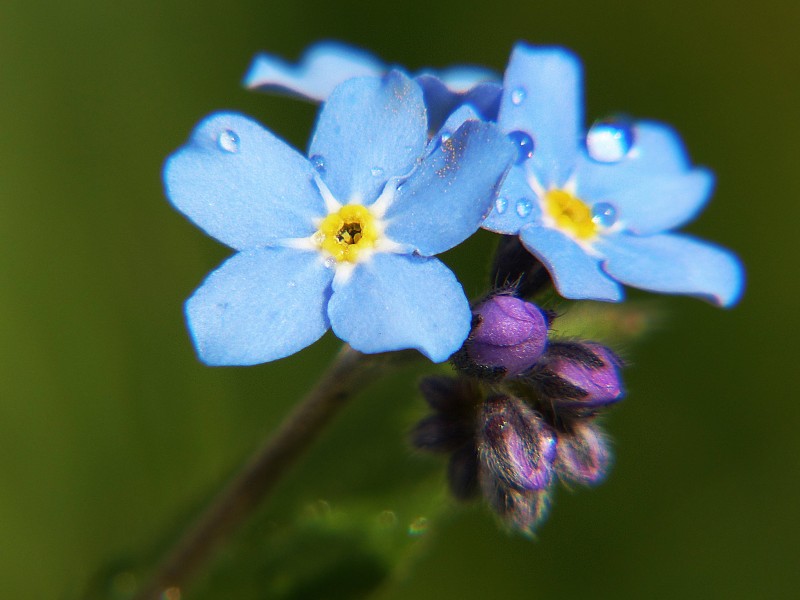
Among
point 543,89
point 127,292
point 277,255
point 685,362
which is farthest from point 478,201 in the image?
point 685,362

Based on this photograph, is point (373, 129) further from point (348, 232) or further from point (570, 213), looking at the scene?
point (570, 213)

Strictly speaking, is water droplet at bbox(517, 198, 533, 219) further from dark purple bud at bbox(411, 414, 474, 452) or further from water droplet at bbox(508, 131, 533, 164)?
dark purple bud at bbox(411, 414, 474, 452)

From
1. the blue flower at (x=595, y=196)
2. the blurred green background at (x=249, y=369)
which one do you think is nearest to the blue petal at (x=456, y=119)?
the blue flower at (x=595, y=196)

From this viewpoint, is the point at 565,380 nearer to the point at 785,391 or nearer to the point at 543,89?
the point at 543,89

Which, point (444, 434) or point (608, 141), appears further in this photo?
point (608, 141)

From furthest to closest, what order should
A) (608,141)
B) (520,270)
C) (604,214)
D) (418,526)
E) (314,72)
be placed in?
(418,526), (314,72), (608,141), (604,214), (520,270)

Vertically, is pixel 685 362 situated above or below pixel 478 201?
below

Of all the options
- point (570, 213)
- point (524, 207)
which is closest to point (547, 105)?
point (570, 213)

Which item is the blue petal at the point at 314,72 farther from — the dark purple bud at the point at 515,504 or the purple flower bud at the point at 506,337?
the dark purple bud at the point at 515,504
